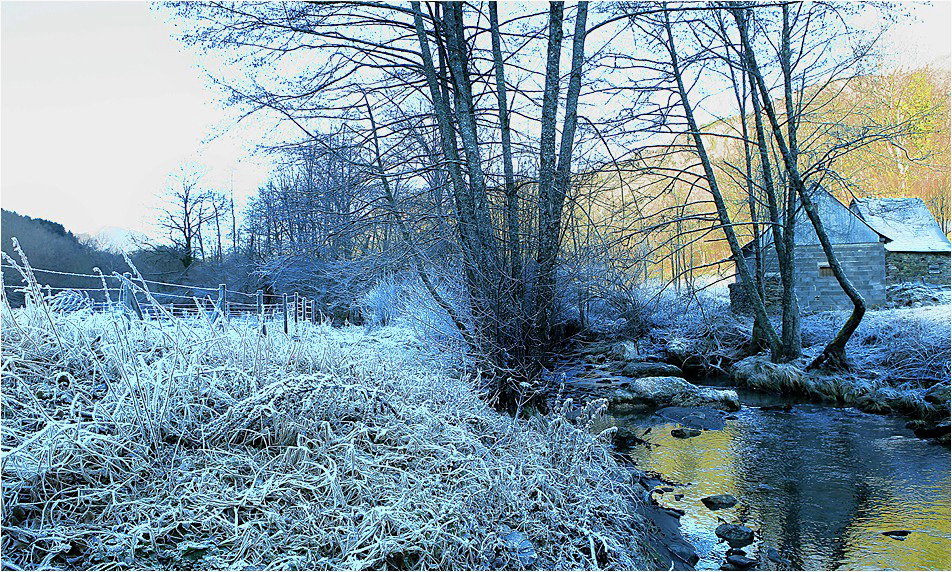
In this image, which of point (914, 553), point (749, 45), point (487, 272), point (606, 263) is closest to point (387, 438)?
point (487, 272)

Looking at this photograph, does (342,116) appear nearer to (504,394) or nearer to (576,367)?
(504,394)

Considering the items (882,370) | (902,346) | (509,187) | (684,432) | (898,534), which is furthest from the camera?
(902,346)

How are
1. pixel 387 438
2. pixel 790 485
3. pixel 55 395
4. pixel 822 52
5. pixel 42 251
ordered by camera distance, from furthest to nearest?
pixel 42 251 < pixel 822 52 < pixel 790 485 < pixel 387 438 < pixel 55 395

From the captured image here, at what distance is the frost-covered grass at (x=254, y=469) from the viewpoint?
250cm

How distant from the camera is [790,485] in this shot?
5.17 meters

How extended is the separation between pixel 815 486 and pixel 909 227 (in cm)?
1725

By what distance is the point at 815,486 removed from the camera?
16.9ft

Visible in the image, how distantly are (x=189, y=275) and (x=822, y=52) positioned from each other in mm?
17567

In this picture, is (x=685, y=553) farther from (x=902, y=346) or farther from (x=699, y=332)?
(x=699, y=332)

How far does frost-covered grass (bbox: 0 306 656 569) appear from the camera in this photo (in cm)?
250

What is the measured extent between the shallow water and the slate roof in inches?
505

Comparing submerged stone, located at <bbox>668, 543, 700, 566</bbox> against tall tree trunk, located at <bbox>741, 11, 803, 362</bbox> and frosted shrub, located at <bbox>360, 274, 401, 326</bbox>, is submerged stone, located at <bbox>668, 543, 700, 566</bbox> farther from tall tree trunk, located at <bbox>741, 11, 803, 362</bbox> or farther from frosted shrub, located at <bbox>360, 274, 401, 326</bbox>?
frosted shrub, located at <bbox>360, 274, 401, 326</bbox>

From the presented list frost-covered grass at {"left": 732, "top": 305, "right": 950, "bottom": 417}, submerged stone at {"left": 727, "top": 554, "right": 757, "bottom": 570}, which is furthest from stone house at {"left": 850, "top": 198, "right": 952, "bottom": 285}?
submerged stone at {"left": 727, "top": 554, "right": 757, "bottom": 570}

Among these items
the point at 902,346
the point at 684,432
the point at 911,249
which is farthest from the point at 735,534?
the point at 911,249
